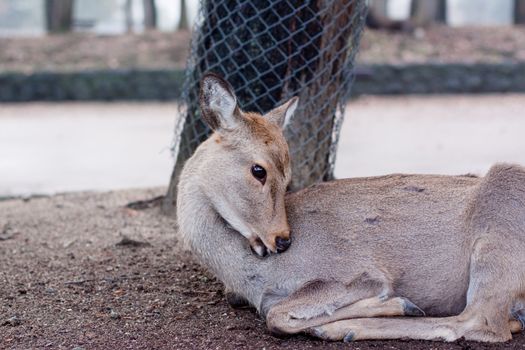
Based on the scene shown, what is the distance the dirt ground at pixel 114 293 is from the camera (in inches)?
175

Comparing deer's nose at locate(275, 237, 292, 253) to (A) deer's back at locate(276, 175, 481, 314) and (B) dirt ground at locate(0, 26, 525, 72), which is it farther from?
(B) dirt ground at locate(0, 26, 525, 72)

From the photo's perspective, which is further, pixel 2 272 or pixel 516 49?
pixel 516 49

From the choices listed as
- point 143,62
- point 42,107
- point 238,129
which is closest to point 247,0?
point 238,129

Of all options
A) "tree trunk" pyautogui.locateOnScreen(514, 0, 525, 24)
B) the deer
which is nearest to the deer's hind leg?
the deer

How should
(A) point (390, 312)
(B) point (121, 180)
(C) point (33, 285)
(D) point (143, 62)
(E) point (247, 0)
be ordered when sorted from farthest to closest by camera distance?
(D) point (143, 62)
(B) point (121, 180)
(E) point (247, 0)
(C) point (33, 285)
(A) point (390, 312)

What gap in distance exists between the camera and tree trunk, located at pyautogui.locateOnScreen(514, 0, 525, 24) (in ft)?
82.2

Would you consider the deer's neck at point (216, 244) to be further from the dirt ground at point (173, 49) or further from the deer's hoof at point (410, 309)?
the dirt ground at point (173, 49)

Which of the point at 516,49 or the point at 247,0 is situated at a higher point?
the point at 247,0

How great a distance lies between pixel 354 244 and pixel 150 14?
2663 cm

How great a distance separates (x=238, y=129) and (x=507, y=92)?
52.8 feet

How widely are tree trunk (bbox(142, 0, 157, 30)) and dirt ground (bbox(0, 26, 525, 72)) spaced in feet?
21.8

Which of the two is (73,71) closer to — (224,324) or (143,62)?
(143,62)

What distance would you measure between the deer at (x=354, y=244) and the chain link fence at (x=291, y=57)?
1.77 m

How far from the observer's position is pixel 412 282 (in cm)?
452
